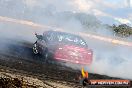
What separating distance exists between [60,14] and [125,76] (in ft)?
112

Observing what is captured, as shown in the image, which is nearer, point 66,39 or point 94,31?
point 66,39

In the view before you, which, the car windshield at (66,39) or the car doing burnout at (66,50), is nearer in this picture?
the car doing burnout at (66,50)

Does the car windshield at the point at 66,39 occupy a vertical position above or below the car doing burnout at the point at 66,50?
above

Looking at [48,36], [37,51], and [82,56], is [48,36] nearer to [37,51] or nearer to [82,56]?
[37,51]

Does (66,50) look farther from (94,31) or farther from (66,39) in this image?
(94,31)

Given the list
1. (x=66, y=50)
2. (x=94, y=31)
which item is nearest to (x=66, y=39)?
(x=66, y=50)

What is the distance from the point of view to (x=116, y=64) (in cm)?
1789

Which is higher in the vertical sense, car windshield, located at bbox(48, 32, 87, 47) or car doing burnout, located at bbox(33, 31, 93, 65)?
car windshield, located at bbox(48, 32, 87, 47)

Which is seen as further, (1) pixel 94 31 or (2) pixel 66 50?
(1) pixel 94 31

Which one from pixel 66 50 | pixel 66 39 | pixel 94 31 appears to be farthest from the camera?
pixel 94 31

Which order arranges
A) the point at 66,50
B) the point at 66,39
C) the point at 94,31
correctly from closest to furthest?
the point at 66,50, the point at 66,39, the point at 94,31

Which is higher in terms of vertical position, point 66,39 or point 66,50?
point 66,39

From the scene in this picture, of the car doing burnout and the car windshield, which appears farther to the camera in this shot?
the car windshield

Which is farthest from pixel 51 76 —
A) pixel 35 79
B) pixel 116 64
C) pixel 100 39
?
pixel 100 39
